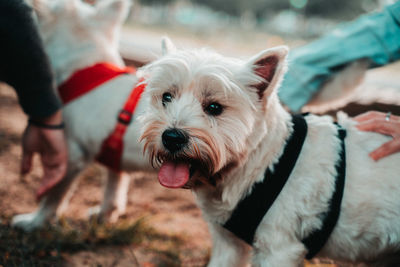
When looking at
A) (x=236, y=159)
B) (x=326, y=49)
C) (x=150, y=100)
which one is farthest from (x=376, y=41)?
(x=150, y=100)

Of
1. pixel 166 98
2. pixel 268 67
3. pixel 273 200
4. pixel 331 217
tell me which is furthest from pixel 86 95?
pixel 331 217

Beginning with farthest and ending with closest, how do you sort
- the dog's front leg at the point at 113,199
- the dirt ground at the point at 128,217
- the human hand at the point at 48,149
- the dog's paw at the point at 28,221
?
the dog's front leg at the point at 113,199 → the dog's paw at the point at 28,221 → the dirt ground at the point at 128,217 → the human hand at the point at 48,149

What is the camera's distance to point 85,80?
299 centimetres

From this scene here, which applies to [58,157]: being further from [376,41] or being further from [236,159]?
[376,41]

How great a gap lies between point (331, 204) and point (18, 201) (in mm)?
3005

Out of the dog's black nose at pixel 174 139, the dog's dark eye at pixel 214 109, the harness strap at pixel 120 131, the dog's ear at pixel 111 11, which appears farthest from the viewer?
the dog's ear at pixel 111 11

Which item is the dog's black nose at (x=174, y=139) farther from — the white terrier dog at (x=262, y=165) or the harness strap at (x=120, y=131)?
the harness strap at (x=120, y=131)

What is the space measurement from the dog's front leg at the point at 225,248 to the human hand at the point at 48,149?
Answer: 138cm

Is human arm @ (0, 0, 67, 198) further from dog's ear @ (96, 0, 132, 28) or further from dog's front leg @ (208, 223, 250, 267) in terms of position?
dog's front leg @ (208, 223, 250, 267)

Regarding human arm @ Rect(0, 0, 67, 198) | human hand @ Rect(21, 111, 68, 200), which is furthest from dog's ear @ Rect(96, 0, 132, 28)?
human hand @ Rect(21, 111, 68, 200)

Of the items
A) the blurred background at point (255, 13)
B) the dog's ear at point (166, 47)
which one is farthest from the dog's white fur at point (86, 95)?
the blurred background at point (255, 13)

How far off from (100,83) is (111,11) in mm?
755

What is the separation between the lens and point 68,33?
10.3 ft

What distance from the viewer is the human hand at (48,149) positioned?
2.52 metres
